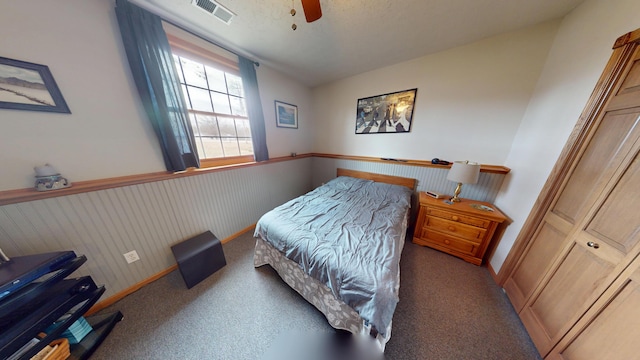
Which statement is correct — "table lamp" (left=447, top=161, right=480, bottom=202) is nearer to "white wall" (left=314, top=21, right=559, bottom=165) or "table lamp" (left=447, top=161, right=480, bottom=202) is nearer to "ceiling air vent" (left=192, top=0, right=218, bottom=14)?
"white wall" (left=314, top=21, right=559, bottom=165)

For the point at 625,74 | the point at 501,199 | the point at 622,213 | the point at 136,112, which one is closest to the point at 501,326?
the point at 622,213

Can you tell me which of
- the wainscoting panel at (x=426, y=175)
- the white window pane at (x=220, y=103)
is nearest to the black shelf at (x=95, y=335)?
the white window pane at (x=220, y=103)

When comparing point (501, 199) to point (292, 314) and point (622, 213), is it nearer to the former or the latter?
point (622, 213)

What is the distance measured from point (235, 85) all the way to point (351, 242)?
2310mm

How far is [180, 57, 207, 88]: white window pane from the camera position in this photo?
Result: 1.63 meters

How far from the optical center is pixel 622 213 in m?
0.79

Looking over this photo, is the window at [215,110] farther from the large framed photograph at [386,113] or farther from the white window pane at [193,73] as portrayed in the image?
the large framed photograph at [386,113]

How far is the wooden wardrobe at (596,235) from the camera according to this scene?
2.46 feet

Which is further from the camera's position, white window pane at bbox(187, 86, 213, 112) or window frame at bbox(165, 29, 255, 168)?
white window pane at bbox(187, 86, 213, 112)

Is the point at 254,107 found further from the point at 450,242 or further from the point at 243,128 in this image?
the point at 450,242

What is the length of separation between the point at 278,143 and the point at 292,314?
86.4 inches

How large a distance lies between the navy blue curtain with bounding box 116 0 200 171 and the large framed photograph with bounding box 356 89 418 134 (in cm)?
228

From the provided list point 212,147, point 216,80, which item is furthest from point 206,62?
point 212,147

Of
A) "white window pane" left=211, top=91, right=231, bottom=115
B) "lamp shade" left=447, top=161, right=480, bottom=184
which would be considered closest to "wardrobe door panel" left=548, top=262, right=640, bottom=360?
"lamp shade" left=447, top=161, right=480, bottom=184
